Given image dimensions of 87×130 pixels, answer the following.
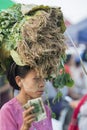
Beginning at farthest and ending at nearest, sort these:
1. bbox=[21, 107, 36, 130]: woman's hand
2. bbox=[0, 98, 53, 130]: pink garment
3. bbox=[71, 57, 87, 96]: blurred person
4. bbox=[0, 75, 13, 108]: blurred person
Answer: bbox=[71, 57, 87, 96]: blurred person < bbox=[0, 75, 13, 108]: blurred person < bbox=[0, 98, 53, 130]: pink garment < bbox=[21, 107, 36, 130]: woman's hand

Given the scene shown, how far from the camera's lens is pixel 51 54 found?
2930 millimetres

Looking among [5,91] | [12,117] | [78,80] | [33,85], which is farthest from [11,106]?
[78,80]

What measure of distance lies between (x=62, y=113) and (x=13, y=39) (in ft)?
10.7

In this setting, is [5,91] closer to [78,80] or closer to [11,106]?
[78,80]

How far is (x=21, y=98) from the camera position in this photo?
2906 mm

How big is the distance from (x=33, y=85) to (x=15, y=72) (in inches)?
7.6

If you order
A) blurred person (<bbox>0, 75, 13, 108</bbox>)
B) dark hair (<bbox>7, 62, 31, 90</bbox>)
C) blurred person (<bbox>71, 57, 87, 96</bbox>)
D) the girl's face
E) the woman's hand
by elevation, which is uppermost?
dark hair (<bbox>7, 62, 31, 90</bbox>)

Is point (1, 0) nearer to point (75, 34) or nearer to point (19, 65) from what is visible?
point (19, 65)

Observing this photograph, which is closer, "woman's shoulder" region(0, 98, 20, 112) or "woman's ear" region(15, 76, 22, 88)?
"woman's shoulder" region(0, 98, 20, 112)

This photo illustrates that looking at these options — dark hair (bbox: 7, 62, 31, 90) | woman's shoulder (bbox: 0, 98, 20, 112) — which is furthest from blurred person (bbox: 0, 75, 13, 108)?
woman's shoulder (bbox: 0, 98, 20, 112)

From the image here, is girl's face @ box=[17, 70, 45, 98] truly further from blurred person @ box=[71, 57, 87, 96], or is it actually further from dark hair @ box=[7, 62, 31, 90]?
blurred person @ box=[71, 57, 87, 96]

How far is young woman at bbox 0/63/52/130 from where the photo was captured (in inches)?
109

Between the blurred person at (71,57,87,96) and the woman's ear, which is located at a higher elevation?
the woman's ear

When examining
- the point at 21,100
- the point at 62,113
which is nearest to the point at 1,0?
the point at 21,100
